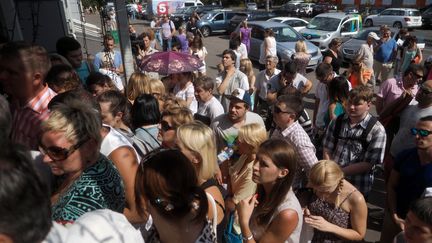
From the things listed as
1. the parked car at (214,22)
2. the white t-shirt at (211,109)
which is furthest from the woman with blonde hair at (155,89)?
the parked car at (214,22)

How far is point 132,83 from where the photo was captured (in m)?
4.38

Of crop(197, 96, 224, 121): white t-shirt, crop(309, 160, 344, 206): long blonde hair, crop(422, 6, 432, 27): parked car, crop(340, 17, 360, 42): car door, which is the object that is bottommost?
crop(422, 6, 432, 27): parked car

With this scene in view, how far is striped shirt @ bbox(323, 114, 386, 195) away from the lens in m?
3.25

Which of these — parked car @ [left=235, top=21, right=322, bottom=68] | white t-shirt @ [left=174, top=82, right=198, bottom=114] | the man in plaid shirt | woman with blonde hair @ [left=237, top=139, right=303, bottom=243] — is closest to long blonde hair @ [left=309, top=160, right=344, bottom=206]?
woman with blonde hair @ [left=237, top=139, right=303, bottom=243]

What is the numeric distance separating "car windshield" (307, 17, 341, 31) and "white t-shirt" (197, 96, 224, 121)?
Answer: 12880 millimetres

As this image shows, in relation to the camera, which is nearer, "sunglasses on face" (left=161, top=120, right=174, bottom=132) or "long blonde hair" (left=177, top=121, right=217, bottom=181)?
"long blonde hair" (left=177, top=121, right=217, bottom=181)

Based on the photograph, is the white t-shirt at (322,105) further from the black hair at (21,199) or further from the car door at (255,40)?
the car door at (255,40)

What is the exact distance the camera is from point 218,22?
2436cm

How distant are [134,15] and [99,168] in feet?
128

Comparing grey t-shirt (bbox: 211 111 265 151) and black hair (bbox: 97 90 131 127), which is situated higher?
black hair (bbox: 97 90 131 127)

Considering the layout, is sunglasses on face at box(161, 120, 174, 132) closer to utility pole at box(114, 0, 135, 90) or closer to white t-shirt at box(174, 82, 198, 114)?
white t-shirt at box(174, 82, 198, 114)

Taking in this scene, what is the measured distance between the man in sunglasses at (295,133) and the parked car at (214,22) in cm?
2127

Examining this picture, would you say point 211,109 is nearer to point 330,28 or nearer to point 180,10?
point 330,28

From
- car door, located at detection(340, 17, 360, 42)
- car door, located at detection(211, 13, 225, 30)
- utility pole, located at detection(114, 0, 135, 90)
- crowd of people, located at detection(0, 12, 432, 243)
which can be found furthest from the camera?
car door, located at detection(211, 13, 225, 30)
